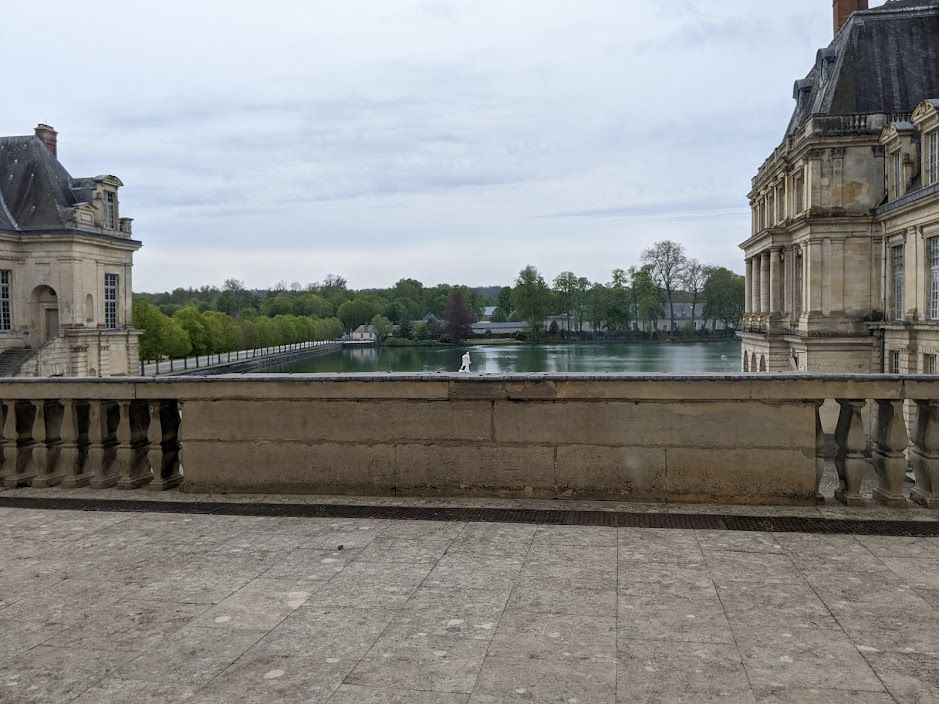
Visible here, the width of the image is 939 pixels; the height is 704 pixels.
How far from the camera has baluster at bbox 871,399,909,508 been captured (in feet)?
17.9

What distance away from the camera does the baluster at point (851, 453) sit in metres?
5.47

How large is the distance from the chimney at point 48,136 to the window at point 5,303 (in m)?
9.43

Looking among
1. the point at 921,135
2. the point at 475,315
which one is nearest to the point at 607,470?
the point at 921,135

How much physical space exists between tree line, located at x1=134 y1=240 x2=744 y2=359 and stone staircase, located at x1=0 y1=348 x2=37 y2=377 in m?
17.5

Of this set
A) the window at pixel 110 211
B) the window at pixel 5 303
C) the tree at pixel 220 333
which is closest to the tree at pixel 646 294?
the tree at pixel 220 333

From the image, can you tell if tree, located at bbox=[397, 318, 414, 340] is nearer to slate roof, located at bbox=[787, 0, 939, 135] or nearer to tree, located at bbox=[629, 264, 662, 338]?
tree, located at bbox=[629, 264, 662, 338]

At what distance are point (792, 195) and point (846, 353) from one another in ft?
31.7

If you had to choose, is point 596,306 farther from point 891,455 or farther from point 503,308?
point 891,455

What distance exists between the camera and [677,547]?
4.77 metres

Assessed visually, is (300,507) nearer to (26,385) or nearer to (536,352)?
(26,385)

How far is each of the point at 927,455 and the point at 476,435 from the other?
301 centimetres

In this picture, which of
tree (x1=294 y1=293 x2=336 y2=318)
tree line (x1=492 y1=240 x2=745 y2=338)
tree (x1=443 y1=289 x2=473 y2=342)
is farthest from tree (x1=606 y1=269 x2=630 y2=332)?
tree (x1=294 y1=293 x2=336 y2=318)

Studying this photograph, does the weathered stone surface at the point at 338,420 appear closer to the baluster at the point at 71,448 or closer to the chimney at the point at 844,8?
the baluster at the point at 71,448

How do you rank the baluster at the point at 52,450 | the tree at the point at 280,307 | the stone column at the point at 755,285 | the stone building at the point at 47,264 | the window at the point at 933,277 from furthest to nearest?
1. the tree at the point at 280,307
2. the stone column at the point at 755,285
3. the stone building at the point at 47,264
4. the window at the point at 933,277
5. the baluster at the point at 52,450
